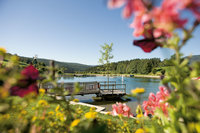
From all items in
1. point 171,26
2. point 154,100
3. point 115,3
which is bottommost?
point 154,100

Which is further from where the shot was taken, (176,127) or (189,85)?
(176,127)

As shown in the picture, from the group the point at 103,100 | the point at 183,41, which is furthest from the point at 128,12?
the point at 103,100

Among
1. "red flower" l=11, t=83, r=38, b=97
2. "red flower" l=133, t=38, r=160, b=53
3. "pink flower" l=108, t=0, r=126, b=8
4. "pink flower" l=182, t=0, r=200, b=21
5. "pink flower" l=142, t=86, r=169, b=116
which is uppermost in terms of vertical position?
"pink flower" l=108, t=0, r=126, b=8

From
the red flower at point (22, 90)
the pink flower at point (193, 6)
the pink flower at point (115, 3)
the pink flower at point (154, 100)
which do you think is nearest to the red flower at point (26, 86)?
the red flower at point (22, 90)

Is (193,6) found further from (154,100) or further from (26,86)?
(154,100)

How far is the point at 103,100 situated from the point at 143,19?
1251 centimetres

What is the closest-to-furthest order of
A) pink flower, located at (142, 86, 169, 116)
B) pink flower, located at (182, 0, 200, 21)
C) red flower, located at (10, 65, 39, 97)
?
pink flower, located at (182, 0, 200, 21) → red flower, located at (10, 65, 39, 97) → pink flower, located at (142, 86, 169, 116)

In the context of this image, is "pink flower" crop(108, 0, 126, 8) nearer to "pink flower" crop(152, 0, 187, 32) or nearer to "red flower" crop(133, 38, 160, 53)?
"pink flower" crop(152, 0, 187, 32)

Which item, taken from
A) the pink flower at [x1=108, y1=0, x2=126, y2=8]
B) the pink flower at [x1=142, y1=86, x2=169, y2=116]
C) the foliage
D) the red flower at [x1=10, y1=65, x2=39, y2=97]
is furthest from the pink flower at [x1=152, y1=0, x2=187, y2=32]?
the pink flower at [x1=142, y1=86, x2=169, y2=116]

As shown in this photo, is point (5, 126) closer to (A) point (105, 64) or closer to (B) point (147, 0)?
(B) point (147, 0)

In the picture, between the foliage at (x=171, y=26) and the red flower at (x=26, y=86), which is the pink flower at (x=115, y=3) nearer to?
the foliage at (x=171, y=26)

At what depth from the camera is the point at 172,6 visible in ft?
1.40

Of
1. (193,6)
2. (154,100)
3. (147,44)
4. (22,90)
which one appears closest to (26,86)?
(22,90)

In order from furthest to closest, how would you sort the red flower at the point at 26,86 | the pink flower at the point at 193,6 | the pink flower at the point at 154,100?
the pink flower at the point at 154,100 → the red flower at the point at 26,86 → the pink flower at the point at 193,6
